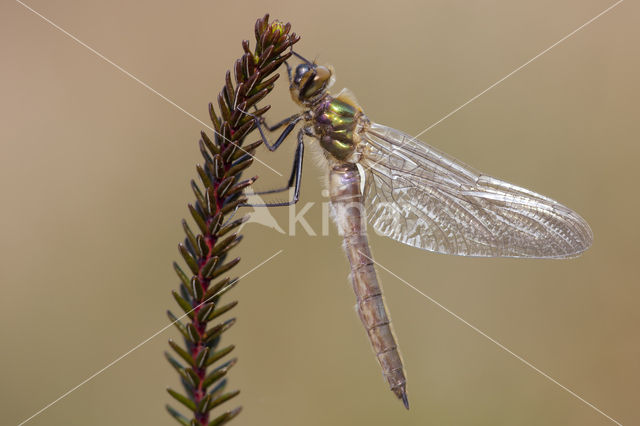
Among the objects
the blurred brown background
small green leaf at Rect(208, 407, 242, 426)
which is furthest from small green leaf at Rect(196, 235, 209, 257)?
the blurred brown background

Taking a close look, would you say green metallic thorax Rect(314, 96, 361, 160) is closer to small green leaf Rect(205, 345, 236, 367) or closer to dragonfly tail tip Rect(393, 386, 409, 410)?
dragonfly tail tip Rect(393, 386, 409, 410)

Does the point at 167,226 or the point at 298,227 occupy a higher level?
the point at 167,226

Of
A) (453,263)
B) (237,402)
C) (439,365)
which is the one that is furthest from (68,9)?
(439,365)

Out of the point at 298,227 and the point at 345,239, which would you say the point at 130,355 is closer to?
the point at 298,227

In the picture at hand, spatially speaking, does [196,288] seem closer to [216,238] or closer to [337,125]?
[216,238]

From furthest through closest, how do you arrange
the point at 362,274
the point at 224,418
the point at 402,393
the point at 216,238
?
the point at 362,274, the point at 402,393, the point at 216,238, the point at 224,418

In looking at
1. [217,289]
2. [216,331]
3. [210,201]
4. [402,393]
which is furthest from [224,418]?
[402,393]
